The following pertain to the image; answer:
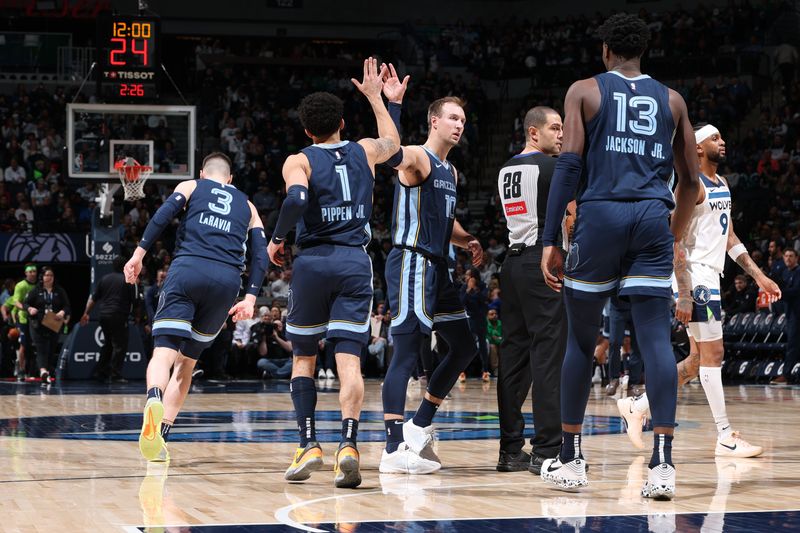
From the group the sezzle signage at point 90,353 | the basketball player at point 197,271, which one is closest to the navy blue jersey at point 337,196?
the basketball player at point 197,271

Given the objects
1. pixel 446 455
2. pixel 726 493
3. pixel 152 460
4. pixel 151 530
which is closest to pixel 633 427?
pixel 446 455

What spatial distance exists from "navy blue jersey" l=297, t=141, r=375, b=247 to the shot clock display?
10932 millimetres

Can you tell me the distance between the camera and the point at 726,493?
5.78 m

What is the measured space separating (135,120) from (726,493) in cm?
1489

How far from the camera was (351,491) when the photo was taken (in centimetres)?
584

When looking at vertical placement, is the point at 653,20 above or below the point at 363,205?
above

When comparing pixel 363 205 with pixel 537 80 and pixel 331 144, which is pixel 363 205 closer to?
pixel 331 144

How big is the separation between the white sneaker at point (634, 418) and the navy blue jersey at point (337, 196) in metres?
2.52

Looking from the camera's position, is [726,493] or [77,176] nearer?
[726,493]

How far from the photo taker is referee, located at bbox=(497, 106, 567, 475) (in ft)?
21.7

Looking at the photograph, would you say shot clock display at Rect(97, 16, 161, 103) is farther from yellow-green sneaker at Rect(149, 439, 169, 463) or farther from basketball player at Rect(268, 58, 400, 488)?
basketball player at Rect(268, 58, 400, 488)

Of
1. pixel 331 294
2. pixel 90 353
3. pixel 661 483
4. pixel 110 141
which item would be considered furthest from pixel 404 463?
pixel 90 353

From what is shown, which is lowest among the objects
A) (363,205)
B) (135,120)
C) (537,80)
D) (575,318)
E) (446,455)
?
(446,455)

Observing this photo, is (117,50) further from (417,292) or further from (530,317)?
(530,317)
